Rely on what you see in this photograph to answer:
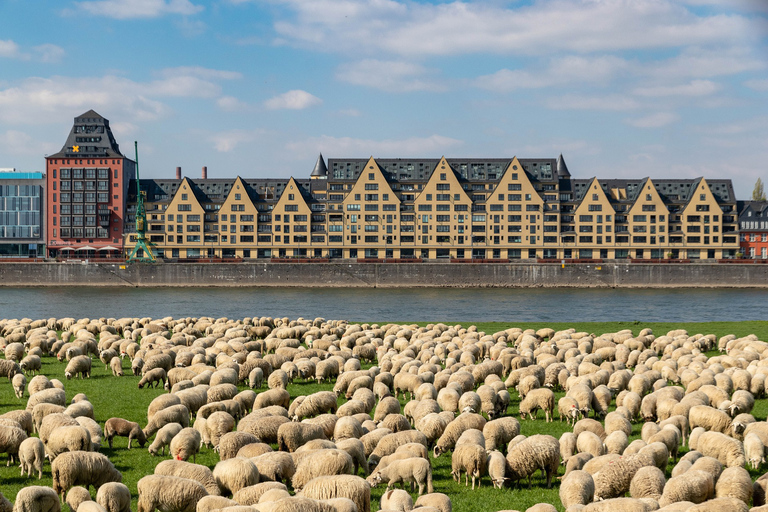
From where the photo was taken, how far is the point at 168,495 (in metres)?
12.2

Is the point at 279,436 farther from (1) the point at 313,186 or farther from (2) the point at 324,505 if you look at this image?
(1) the point at 313,186

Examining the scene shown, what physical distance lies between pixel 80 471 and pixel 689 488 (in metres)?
11.3

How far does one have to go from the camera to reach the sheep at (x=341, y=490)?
474 inches

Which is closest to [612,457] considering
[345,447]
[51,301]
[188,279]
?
[345,447]

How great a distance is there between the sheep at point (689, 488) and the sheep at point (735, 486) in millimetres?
177

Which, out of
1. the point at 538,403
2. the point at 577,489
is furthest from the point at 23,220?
the point at 577,489

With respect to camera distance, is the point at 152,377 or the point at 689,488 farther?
the point at 152,377

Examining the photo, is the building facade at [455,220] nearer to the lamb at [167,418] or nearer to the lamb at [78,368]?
the lamb at [78,368]

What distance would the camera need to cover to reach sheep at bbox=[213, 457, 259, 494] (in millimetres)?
12859

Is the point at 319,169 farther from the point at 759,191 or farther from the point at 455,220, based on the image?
the point at 759,191

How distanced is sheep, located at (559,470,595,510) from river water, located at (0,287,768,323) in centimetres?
4393

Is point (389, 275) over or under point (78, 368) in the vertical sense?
over

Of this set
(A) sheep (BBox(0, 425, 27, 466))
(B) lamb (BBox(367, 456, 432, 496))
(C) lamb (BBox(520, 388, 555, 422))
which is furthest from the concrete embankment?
(B) lamb (BBox(367, 456, 432, 496))

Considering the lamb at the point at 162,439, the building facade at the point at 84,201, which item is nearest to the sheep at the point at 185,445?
the lamb at the point at 162,439
